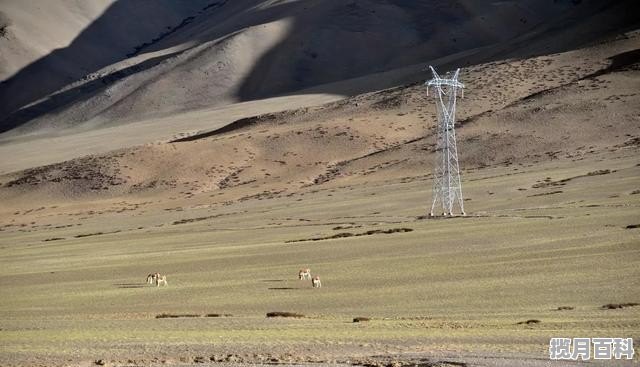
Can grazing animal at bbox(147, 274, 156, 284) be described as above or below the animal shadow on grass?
above

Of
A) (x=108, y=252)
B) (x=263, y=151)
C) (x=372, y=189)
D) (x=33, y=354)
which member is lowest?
(x=33, y=354)

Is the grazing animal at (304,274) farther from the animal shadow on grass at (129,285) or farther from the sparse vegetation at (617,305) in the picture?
the sparse vegetation at (617,305)

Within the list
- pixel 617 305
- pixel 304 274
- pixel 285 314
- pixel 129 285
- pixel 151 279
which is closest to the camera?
pixel 617 305

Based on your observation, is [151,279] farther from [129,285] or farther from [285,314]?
[285,314]

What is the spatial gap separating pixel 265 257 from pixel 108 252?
11.6 m

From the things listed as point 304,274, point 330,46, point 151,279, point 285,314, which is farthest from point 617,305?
point 330,46

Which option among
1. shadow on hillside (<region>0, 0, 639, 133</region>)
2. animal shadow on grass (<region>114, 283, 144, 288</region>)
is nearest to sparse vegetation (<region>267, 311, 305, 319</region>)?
animal shadow on grass (<region>114, 283, 144, 288</region>)

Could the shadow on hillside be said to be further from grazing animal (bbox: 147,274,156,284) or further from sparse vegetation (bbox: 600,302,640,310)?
sparse vegetation (bbox: 600,302,640,310)

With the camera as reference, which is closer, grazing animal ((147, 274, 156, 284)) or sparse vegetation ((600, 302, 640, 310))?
sparse vegetation ((600, 302, 640, 310))

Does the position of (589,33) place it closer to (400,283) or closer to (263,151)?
(263,151)

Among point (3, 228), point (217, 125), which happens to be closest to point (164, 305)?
point (3, 228)

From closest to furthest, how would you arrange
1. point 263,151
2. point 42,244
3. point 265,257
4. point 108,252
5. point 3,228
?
point 265,257 → point 108,252 → point 42,244 → point 3,228 → point 263,151

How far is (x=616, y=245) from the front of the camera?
103ft

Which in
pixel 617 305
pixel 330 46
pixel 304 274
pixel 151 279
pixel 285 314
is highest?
pixel 330 46
